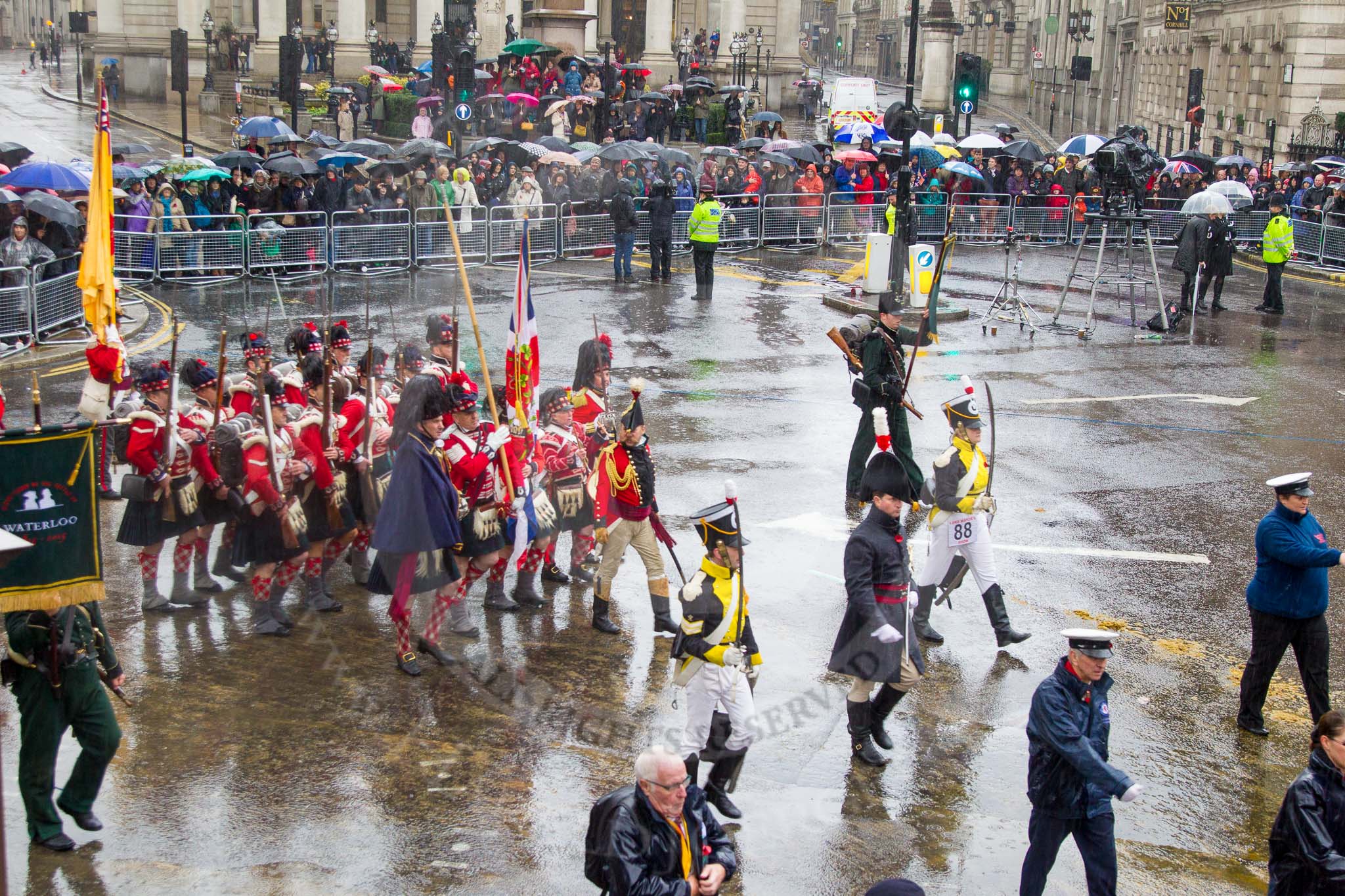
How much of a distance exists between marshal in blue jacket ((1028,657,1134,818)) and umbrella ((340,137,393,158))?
77.0ft

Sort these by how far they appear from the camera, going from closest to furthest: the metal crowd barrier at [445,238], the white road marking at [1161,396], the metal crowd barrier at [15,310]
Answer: the white road marking at [1161,396]
the metal crowd barrier at [15,310]
the metal crowd barrier at [445,238]

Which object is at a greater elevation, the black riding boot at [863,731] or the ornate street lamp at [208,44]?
the ornate street lamp at [208,44]

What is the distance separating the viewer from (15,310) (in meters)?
18.2

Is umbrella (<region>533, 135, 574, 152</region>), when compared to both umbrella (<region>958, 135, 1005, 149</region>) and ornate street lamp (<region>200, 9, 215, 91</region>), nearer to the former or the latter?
umbrella (<region>958, 135, 1005, 149</region>)

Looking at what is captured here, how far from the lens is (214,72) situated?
56.3 m

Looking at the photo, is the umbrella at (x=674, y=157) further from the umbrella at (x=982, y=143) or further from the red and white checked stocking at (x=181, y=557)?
the red and white checked stocking at (x=181, y=557)

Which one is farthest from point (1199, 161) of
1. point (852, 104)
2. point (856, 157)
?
point (852, 104)

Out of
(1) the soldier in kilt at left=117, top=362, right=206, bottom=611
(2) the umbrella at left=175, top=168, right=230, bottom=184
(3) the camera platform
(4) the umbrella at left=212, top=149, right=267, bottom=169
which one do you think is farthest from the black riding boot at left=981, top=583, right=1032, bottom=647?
(4) the umbrella at left=212, top=149, right=267, bottom=169

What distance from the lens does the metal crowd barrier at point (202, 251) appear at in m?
23.0

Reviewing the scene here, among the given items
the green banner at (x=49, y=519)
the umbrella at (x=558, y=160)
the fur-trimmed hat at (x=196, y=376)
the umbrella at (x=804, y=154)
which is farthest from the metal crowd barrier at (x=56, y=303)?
the umbrella at (x=804, y=154)

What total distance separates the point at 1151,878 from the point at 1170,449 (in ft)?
29.3

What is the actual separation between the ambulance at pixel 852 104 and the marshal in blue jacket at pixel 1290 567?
103ft

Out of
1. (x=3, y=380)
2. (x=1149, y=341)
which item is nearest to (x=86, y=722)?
(x=3, y=380)

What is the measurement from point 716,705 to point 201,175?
1911cm
